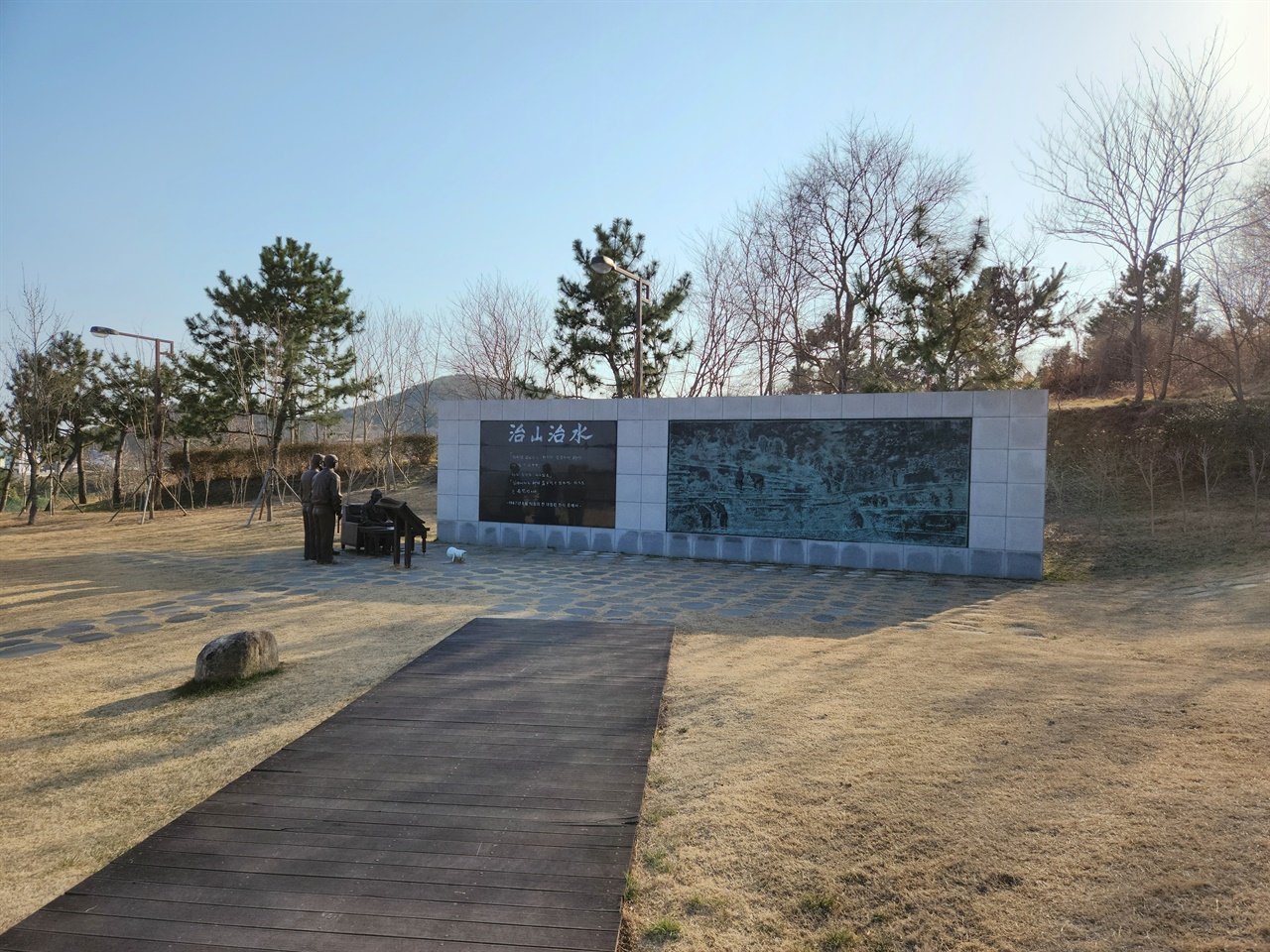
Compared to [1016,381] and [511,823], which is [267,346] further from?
[511,823]

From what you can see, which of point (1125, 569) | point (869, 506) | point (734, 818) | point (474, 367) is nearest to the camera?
point (734, 818)

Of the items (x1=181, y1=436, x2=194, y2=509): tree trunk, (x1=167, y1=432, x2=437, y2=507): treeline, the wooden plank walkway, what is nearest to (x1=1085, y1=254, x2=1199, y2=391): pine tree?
the wooden plank walkway

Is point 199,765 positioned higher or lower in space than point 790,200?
lower

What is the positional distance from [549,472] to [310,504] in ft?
12.6

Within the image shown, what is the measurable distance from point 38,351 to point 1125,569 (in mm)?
23949

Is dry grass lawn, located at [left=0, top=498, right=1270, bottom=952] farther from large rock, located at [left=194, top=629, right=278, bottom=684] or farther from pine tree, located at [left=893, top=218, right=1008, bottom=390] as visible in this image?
pine tree, located at [left=893, top=218, right=1008, bottom=390]

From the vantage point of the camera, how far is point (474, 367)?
23.8 meters

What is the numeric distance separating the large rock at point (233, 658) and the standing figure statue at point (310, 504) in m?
5.88

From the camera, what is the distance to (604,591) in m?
9.24

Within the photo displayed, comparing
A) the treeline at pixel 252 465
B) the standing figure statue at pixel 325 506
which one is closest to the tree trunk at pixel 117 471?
the treeline at pixel 252 465

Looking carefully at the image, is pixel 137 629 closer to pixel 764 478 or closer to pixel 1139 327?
pixel 764 478

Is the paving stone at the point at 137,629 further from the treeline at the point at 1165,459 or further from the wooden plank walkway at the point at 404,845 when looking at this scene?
the treeline at the point at 1165,459

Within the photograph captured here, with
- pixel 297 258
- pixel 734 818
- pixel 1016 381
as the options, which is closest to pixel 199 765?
pixel 734 818

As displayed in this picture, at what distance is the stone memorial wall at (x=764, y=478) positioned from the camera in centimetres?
1059
